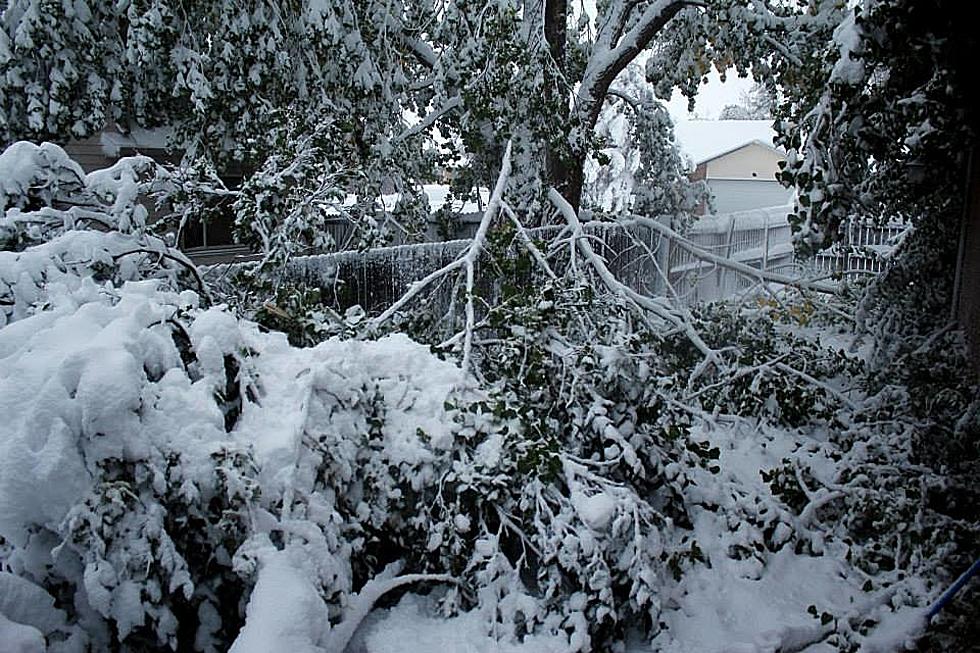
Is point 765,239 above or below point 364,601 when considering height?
above

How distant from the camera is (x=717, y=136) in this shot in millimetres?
32281

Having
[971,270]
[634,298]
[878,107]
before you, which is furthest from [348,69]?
[971,270]

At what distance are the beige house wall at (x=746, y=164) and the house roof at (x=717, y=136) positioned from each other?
0.54m

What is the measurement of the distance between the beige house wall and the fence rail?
1559cm

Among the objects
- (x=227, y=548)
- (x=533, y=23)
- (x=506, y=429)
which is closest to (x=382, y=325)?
(x=506, y=429)

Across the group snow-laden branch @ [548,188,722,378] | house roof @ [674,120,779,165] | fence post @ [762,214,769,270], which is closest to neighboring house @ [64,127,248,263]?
snow-laden branch @ [548,188,722,378]

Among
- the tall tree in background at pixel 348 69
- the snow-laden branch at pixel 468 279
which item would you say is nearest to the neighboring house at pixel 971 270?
the snow-laden branch at pixel 468 279

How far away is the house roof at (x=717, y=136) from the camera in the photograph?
3003cm

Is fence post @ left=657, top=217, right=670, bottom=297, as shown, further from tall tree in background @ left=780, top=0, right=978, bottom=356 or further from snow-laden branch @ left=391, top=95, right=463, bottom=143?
tall tree in background @ left=780, top=0, right=978, bottom=356

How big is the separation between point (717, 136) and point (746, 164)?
190 centimetres

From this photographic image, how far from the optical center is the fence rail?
6238mm

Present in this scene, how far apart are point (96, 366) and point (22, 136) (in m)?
6.94

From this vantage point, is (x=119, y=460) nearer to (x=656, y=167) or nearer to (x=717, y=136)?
(x=656, y=167)

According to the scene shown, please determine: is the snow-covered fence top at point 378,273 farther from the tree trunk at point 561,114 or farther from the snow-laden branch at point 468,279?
the tree trunk at point 561,114
